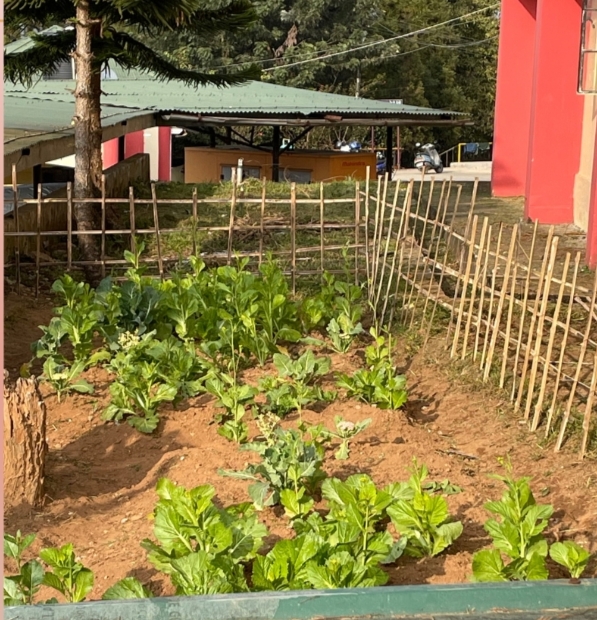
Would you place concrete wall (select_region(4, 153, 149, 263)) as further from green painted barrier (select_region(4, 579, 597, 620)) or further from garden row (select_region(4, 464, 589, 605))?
green painted barrier (select_region(4, 579, 597, 620))

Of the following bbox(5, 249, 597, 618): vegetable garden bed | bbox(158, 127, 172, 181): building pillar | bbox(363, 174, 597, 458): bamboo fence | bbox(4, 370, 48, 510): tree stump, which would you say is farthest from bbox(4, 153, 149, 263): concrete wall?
bbox(158, 127, 172, 181): building pillar

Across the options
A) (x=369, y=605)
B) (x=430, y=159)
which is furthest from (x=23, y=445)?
(x=430, y=159)

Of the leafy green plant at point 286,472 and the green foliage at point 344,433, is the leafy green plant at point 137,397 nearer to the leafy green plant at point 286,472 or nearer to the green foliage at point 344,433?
the green foliage at point 344,433

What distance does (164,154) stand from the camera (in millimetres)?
29453

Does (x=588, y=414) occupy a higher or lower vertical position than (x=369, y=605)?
higher

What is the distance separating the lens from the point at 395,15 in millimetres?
40719

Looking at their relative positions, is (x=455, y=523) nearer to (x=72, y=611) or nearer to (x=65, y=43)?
(x=72, y=611)

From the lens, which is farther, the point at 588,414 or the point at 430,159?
the point at 430,159

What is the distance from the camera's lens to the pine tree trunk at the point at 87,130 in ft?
33.0

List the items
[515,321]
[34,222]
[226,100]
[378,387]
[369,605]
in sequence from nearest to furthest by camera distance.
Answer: [369,605] < [378,387] < [515,321] < [34,222] < [226,100]

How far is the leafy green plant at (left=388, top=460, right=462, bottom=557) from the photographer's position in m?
3.99

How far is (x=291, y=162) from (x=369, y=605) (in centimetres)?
2180

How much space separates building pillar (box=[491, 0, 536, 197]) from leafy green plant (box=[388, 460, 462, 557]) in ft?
46.2

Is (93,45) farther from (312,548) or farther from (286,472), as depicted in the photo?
(312,548)
